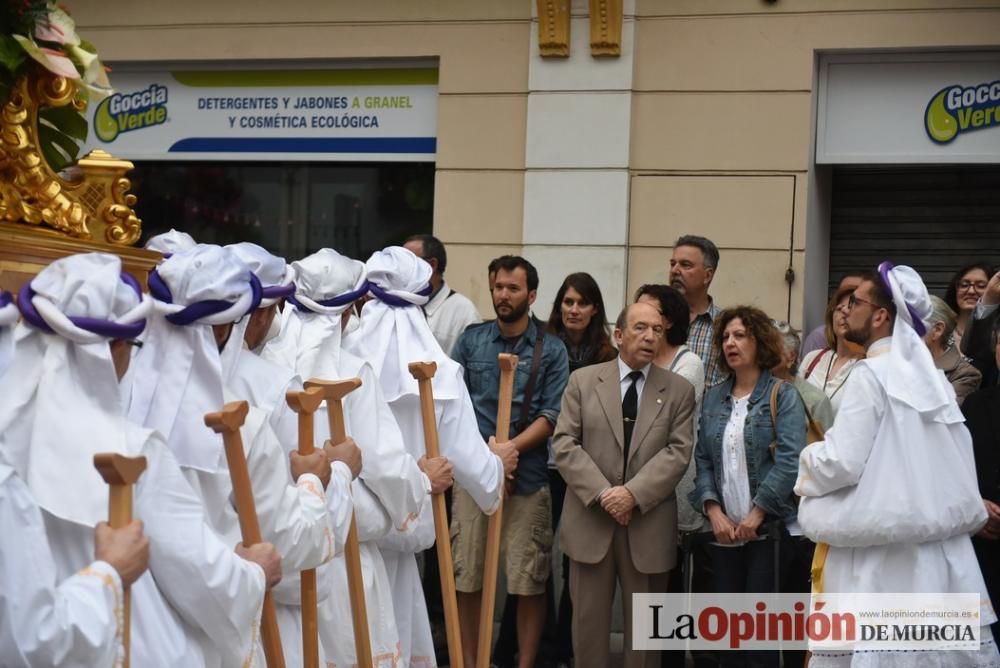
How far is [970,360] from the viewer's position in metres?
7.59

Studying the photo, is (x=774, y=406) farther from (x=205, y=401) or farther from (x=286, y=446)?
(x=205, y=401)

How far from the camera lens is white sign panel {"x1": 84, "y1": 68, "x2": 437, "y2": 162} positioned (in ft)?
35.4

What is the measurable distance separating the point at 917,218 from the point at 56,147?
259 inches

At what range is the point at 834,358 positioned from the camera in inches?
304

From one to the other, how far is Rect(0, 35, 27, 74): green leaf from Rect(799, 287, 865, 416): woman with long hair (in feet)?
13.9

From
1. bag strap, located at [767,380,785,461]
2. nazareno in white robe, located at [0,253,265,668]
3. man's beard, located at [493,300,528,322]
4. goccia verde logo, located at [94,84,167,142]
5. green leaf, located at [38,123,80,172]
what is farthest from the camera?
goccia verde logo, located at [94,84,167,142]

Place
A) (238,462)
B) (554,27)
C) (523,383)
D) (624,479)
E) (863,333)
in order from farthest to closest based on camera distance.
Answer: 1. (554,27)
2. (523,383)
3. (624,479)
4. (863,333)
5. (238,462)

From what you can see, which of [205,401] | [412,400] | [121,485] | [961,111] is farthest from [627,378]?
[121,485]

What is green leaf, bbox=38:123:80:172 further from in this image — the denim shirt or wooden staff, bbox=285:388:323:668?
the denim shirt

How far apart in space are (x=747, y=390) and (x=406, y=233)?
14.4 ft

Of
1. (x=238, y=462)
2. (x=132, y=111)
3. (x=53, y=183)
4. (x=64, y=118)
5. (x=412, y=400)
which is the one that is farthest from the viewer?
(x=132, y=111)

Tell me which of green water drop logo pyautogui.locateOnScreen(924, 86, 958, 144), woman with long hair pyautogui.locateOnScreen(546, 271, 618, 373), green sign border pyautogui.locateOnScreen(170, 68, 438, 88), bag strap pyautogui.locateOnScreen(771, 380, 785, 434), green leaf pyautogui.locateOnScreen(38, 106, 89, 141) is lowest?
bag strap pyautogui.locateOnScreen(771, 380, 785, 434)

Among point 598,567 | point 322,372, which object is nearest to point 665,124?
point 598,567

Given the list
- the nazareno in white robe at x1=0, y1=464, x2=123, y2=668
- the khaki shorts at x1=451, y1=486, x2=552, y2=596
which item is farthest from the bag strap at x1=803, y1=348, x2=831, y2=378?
the nazareno in white robe at x1=0, y1=464, x2=123, y2=668
